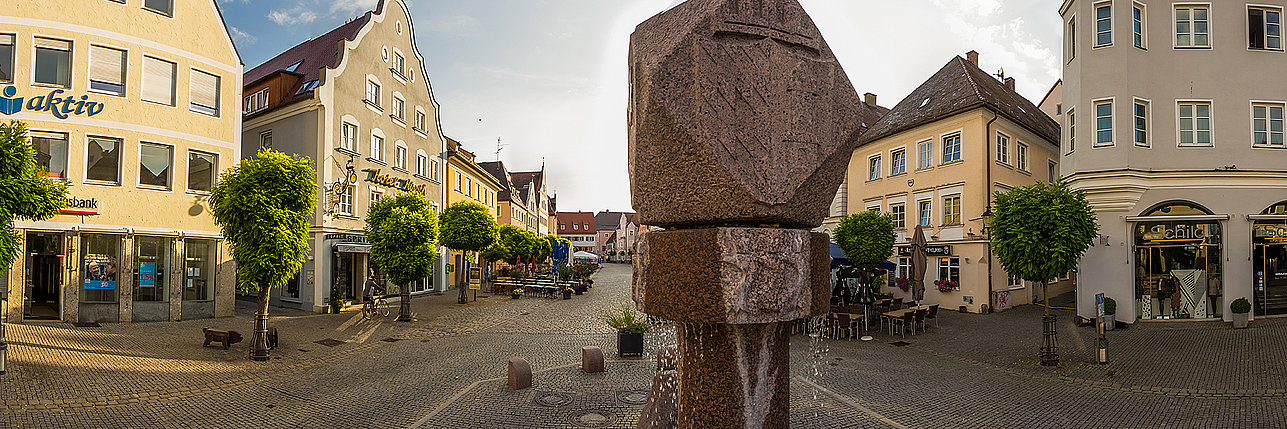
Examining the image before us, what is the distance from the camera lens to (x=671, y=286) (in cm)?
411

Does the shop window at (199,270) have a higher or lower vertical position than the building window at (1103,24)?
lower

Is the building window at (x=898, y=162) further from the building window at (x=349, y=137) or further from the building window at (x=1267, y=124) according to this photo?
the building window at (x=349, y=137)

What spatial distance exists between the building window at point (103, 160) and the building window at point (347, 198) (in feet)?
22.7

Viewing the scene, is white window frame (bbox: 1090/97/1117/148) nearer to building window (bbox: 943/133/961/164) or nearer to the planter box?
building window (bbox: 943/133/961/164)

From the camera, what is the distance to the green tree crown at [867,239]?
68.2 feet

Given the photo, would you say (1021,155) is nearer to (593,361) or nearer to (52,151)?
(593,361)

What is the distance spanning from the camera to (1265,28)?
1694 cm

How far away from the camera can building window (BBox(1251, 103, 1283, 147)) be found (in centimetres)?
1673

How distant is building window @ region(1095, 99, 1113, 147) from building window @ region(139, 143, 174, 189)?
27.4 m

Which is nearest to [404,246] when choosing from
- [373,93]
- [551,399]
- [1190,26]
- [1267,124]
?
[373,93]

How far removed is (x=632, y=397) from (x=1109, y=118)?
1630 centimetres

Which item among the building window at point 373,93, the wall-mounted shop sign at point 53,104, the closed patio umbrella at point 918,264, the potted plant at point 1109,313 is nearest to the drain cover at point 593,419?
the closed patio umbrella at point 918,264

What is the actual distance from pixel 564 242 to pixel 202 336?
35.3m

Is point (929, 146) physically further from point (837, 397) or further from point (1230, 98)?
point (837, 397)
